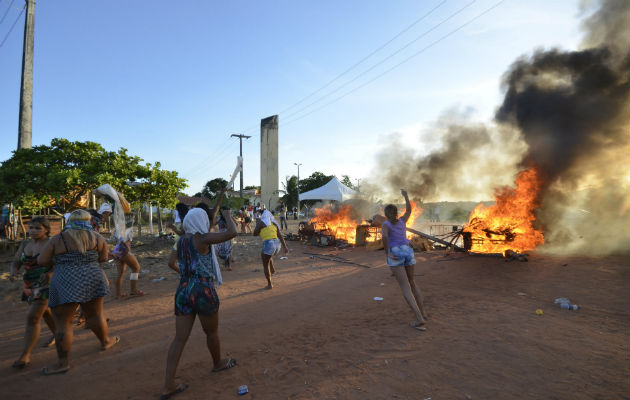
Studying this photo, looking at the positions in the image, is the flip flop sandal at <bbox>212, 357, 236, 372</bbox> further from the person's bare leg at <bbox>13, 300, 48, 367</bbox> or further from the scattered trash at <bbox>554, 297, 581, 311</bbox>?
the scattered trash at <bbox>554, 297, 581, 311</bbox>

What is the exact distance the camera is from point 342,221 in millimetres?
16797

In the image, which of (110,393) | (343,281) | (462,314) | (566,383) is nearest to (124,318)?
(110,393)

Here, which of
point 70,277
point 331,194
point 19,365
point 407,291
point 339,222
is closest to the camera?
point 70,277

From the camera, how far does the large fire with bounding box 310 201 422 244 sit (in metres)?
15.4

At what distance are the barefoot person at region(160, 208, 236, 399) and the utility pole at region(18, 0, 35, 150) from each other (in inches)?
714

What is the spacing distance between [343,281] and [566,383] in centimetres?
545

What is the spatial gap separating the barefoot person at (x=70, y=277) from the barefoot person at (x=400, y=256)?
389cm

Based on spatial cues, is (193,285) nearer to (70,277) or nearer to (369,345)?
(70,277)

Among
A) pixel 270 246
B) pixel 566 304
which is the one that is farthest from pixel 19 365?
pixel 566 304

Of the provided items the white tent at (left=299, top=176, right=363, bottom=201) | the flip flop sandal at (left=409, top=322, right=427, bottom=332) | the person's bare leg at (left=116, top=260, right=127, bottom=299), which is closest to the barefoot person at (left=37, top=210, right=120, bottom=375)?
the person's bare leg at (left=116, top=260, right=127, bottom=299)

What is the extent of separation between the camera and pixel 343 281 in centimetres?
823

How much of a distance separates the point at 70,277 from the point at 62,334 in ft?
2.26

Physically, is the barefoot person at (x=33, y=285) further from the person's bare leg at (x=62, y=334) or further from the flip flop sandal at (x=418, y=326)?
the flip flop sandal at (x=418, y=326)

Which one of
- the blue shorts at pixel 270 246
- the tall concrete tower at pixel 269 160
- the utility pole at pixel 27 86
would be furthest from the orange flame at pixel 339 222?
the utility pole at pixel 27 86
